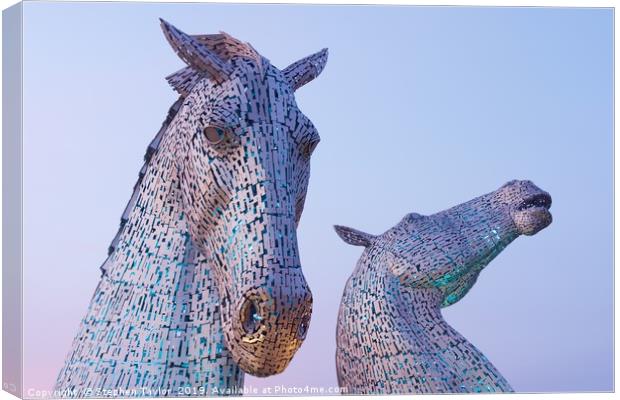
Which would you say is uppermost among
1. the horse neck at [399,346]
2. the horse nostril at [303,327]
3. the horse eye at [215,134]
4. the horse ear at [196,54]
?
the horse ear at [196,54]

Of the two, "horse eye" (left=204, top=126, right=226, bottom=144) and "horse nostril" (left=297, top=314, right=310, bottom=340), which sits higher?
"horse eye" (left=204, top=126, right=226, bottom=144)

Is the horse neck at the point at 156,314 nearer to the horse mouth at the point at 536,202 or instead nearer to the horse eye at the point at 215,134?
Answer: the horse eye at the point at 215,134

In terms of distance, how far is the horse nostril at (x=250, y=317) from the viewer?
7.50 feet

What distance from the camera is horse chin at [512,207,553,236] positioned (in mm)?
4746

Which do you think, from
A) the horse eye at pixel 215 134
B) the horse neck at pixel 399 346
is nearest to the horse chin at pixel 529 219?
the horse neck at pixel 399 346

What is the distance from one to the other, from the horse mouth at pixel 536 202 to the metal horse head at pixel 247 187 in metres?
2.28

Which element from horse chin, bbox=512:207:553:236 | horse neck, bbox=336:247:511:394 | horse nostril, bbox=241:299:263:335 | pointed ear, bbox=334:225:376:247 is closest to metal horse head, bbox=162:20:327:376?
horse nostril, bbox=241:299:263:335

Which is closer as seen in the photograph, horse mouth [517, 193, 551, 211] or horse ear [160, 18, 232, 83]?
horse ear [160, 18, 232, 83]

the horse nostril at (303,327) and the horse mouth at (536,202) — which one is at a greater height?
the horse mouth at (536,202)

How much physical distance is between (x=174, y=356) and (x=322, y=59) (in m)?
1.04

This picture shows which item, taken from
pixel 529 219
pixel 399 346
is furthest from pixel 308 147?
pixel 529 219

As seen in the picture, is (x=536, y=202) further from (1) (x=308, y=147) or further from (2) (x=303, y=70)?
(1) (x=308, y=147)

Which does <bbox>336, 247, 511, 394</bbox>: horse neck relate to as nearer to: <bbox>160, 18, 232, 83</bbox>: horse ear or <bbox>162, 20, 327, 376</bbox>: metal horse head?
<bbox>162, 20, 327, 376</bbox>: metal horse head

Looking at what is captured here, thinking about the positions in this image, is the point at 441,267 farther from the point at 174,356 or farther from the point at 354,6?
the point at 174,356
